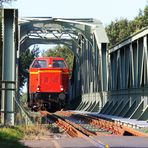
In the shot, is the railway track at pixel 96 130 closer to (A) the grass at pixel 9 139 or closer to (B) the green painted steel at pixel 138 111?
(B) the green painted steel at pixel 138 111

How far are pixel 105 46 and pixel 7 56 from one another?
1029cm

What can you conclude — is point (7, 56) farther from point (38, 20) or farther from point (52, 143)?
point (38, 20)

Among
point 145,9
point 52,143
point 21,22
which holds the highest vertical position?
point 145,9

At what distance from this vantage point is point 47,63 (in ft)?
117

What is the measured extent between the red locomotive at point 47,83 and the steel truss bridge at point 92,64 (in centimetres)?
182

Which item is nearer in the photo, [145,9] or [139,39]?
[139,39]

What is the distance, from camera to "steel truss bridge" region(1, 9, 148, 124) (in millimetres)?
19938

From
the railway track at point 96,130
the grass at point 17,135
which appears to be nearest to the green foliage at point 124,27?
the railway track at point 96,130

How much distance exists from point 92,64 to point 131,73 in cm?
1054

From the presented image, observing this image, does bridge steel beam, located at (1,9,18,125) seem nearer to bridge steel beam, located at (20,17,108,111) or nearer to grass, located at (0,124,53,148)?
grass, located at (0,124,53,148)

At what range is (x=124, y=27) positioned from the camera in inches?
2992

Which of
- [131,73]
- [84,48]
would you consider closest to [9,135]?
[131,73]

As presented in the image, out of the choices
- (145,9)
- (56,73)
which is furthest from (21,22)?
(145,9)

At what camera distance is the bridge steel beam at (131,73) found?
2082 centimetres
